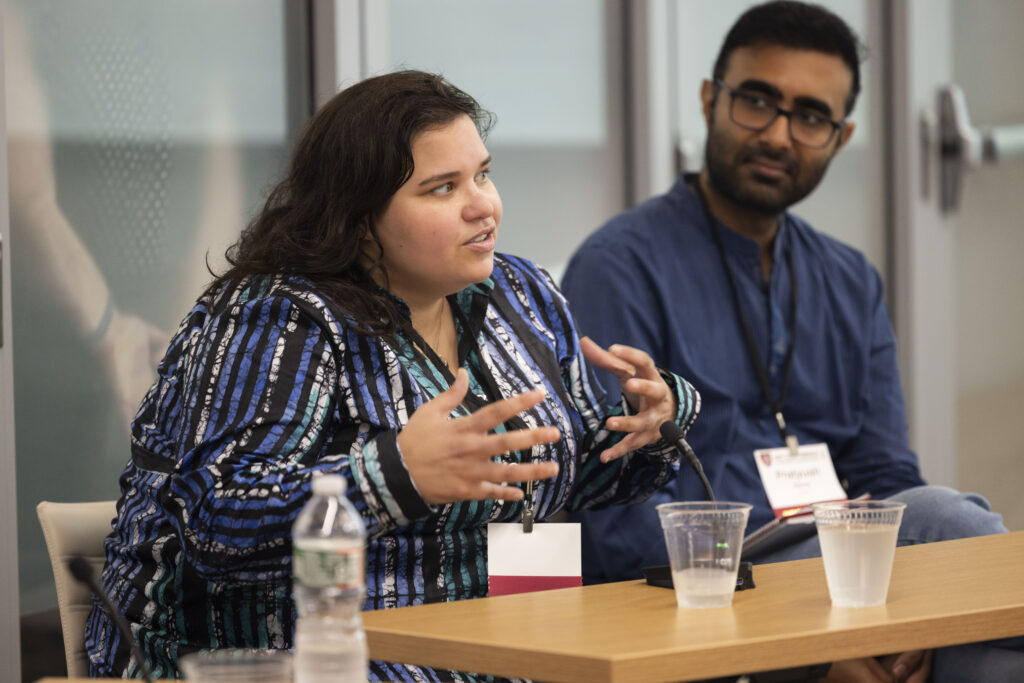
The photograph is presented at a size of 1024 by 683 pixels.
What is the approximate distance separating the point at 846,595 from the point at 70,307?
5.74 feet

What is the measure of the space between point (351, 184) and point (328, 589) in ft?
3.42

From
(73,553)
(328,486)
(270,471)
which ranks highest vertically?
(328,486)

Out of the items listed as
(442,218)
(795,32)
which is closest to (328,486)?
(442,218)

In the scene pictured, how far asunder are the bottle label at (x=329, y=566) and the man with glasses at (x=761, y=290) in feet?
5.22

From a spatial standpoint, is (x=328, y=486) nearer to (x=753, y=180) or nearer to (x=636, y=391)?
(x=636, y=391)

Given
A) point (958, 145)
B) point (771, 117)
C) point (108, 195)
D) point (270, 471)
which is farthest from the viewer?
point (958, 145)

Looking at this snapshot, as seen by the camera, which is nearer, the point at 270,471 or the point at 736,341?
the point at 270,471

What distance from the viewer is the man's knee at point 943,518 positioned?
2338 mm

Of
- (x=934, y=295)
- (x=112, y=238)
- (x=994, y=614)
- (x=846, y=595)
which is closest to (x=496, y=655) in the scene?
(x=846, y=595)

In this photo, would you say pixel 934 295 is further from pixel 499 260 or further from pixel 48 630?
pixel 48 630

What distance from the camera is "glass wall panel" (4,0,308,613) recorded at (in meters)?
2.56

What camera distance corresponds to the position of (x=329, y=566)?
3.64ft

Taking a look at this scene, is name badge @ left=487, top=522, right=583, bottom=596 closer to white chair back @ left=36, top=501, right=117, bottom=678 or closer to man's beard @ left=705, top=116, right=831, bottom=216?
white chair back @ left=36, top=501, right=117, bottom=678

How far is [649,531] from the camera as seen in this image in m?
2.63
